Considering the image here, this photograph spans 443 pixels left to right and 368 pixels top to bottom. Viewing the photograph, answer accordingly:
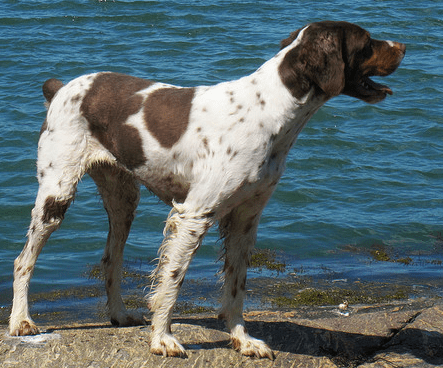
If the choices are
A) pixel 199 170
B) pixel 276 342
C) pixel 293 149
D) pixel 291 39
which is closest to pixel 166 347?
pixel 276 342

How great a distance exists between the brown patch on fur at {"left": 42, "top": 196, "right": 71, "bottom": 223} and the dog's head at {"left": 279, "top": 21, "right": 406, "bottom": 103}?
175 cm

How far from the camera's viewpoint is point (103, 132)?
502cm

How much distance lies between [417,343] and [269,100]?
2.10m

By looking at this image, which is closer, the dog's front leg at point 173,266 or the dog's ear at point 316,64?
the dog's ear at point 316,64

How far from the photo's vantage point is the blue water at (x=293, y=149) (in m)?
8.36

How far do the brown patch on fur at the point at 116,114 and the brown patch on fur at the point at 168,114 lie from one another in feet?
0.35

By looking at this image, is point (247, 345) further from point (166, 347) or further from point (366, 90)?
point (366, 90)

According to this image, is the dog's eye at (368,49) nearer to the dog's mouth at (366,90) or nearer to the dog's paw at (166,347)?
the dog's mouth at (366,90)

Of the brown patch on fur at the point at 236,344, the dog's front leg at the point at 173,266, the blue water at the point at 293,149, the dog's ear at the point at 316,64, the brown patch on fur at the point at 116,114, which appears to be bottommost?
the blue water at the point at 293,149

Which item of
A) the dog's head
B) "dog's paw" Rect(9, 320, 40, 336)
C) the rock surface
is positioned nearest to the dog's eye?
the dog's head

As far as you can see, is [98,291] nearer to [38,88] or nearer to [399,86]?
[38,88]

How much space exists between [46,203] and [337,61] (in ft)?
→ 7.18

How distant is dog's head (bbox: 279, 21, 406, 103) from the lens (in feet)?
14.2

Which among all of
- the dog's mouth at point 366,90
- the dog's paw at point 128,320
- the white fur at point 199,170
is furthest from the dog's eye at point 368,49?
the dog's paw at point 128,320
